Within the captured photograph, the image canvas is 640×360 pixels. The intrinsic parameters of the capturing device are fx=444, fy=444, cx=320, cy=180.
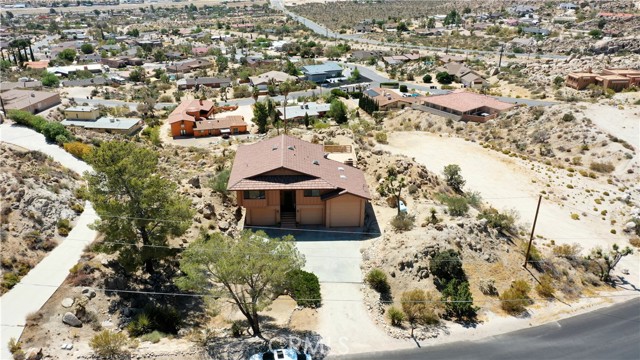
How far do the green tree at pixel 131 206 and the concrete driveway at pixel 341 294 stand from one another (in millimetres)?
10694

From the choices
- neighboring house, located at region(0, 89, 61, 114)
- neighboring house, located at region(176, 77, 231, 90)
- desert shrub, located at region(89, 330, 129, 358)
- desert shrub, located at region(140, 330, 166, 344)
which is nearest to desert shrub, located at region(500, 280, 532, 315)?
desert shrub, located at region(140, 330, 166, 344)

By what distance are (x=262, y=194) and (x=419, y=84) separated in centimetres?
8271

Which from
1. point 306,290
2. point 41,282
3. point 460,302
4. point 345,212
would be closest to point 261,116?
point 345,212

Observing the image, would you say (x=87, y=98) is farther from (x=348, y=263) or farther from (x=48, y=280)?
(x=348, y=263)

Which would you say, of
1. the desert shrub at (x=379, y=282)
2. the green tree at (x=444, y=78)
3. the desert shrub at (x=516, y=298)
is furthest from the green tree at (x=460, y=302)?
the green tree at (x=444, y=78)

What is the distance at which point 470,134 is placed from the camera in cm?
7106

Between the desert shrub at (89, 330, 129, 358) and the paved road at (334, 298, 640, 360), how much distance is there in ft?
40.7

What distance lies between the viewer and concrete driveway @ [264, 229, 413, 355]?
26359mm

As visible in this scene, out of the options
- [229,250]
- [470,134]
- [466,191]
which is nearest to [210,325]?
[229,250]

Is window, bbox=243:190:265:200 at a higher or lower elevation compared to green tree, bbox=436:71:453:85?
higher

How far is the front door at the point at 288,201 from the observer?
128ft

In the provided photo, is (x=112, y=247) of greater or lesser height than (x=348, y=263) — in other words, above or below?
above

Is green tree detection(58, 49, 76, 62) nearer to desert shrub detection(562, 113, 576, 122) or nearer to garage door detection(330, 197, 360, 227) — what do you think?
garage door detection(330, 197, 360, 227)

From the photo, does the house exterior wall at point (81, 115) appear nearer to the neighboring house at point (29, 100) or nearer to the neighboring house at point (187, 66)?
the neighboring house at point (29, 100)
